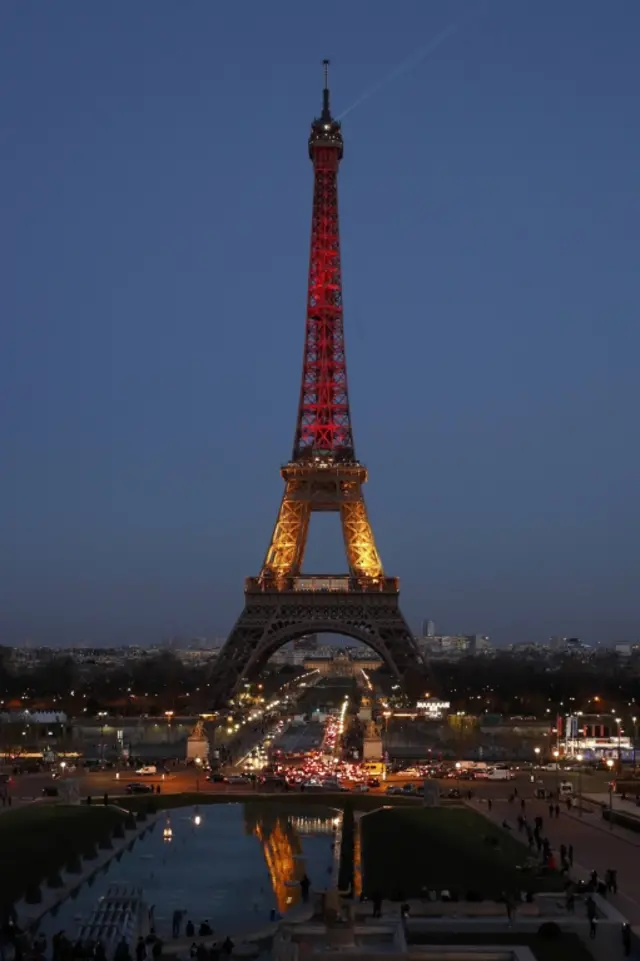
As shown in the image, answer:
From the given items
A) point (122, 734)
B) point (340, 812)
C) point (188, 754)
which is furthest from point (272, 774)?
point (122, 734)

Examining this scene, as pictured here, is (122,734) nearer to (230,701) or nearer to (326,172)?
(230,701)

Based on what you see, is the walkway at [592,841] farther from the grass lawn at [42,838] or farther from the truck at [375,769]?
the grass lawn at [42,838]

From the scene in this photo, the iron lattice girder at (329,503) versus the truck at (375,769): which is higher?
the iron lattice girder at (329,503)

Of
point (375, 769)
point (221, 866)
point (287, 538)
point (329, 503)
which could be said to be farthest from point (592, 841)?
point (329, 503)

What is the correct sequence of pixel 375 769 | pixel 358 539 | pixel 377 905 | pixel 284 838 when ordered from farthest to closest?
1. pixel 358 539
2. pixel 375 769
3. pixel 284 838
4. pixel 377 905

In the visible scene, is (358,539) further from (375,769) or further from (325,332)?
(375,769)

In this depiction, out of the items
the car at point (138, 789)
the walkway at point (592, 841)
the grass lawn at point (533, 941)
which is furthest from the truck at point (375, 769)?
the grass lawn at point (533, 941)

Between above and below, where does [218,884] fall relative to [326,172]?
below
